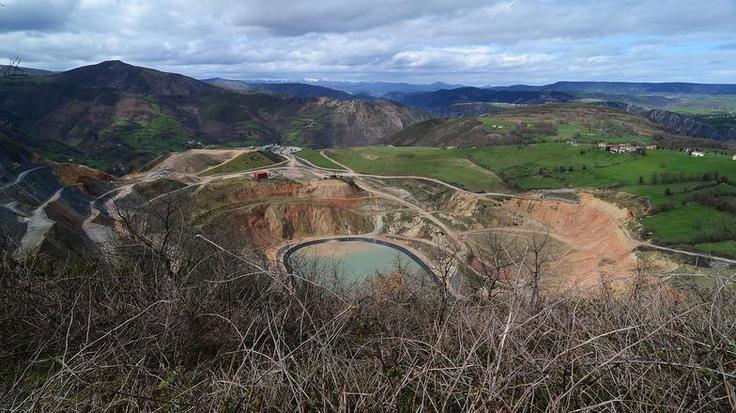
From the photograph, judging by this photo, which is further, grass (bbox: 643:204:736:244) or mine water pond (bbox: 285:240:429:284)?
grass (bbox: 643:204:736:244)

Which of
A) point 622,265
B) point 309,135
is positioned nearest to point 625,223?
point 622,265

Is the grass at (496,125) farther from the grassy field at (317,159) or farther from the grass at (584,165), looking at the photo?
the grassy field at (317,159)

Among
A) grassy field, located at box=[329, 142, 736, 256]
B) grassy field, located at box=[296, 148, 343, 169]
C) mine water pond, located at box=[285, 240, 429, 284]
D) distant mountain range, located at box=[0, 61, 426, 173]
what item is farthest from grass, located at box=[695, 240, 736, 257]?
distant mountain range, located at box=[0, 61, 426, 173]

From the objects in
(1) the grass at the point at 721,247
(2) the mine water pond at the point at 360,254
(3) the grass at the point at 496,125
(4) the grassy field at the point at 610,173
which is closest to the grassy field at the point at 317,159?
(4) the grassy field at the point at 610,173

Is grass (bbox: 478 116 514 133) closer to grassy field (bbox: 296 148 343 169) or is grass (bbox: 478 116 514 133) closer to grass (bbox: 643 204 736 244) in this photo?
grassy field (bbox: 296 148 343 169)

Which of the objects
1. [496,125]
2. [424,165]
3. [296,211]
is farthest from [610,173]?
[496,125]

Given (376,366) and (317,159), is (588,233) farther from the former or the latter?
(317,159)
